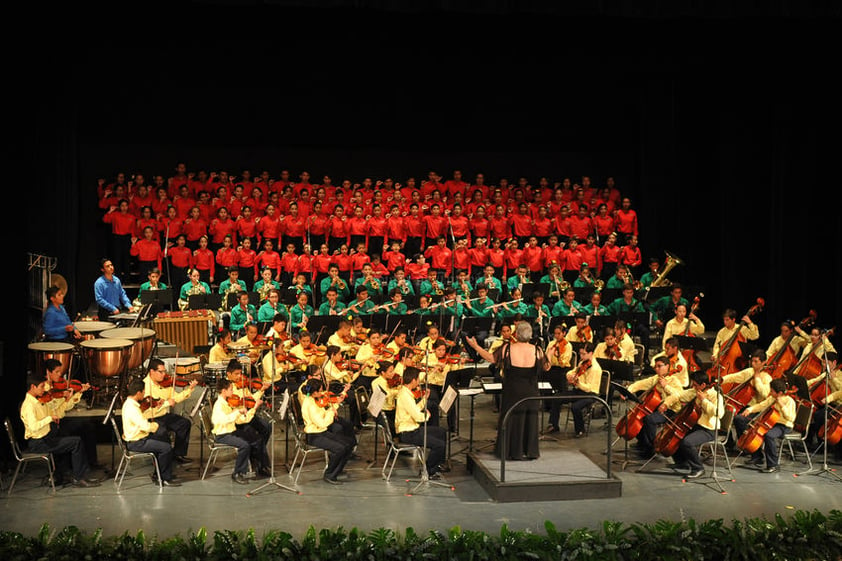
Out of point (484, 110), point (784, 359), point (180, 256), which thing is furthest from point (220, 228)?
point (784, 359)

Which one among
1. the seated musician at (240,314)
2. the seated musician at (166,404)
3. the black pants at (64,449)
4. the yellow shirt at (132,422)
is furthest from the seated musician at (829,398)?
the black pants at (64,449)

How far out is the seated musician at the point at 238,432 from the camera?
401 inches

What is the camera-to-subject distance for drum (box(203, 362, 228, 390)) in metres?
12.2

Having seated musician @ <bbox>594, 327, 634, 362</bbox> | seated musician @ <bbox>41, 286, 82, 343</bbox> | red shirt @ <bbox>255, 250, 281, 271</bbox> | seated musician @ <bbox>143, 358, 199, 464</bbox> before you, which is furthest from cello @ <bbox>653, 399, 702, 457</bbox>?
red shirt @ <bbox>255, 250, 281, 271</bbox>

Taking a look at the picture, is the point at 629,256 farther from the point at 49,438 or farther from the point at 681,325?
the point at 49,438

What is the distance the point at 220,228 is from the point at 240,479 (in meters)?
8.46

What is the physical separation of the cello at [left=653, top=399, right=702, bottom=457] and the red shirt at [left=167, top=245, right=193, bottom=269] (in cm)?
964

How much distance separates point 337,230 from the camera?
1842 cm

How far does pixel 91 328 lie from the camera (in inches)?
478

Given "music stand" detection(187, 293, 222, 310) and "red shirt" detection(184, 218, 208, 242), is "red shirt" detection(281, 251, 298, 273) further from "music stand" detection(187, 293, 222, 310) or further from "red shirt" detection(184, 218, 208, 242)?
"music stand" detection(187, 293, 222, 310)

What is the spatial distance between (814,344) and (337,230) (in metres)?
9.17

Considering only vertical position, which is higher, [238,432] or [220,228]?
[220,228]

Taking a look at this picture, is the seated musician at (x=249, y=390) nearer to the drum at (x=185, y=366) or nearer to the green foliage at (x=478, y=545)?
the drum at (x=185, y=366)

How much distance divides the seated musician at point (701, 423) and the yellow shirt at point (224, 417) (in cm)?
453
